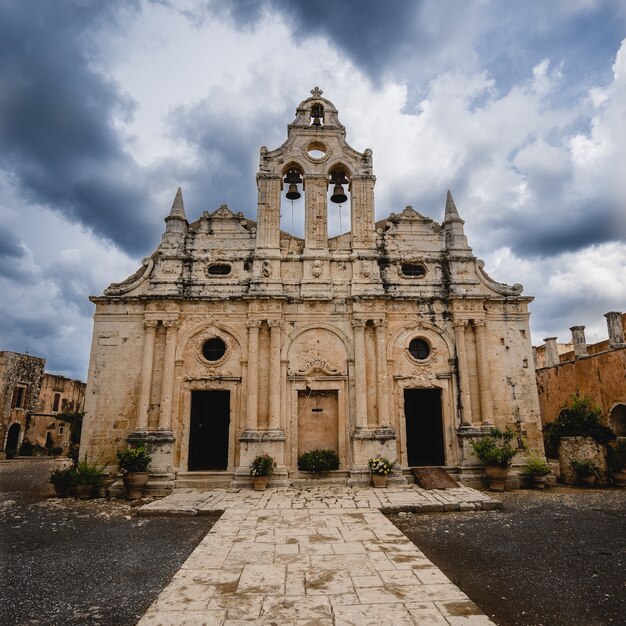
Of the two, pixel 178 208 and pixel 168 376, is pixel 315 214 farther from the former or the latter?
pixel 168 376

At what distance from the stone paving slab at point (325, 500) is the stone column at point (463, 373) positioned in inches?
96.0

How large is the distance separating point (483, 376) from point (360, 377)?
4029 millimetres

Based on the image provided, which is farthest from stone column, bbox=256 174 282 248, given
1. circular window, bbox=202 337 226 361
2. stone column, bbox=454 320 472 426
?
stone column, bbox=454 320 472 426

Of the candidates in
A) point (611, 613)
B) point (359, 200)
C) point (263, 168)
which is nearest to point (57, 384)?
point (263, 168)

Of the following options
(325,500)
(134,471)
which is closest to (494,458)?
(325,500)

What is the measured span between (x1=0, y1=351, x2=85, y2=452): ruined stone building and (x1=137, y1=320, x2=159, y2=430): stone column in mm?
16102

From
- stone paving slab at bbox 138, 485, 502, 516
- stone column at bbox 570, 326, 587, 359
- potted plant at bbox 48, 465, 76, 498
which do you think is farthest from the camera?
stone column at bbox 570, 326, 587, 359

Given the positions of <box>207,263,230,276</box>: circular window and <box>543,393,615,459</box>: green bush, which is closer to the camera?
<box>543,393,615,459</box>: green bush

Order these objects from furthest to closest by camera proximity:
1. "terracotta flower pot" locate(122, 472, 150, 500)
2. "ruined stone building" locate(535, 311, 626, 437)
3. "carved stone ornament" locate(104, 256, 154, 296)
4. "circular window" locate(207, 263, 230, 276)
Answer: "ruined stone building" locate(535, 311, 626, 437) < "circular window" locate(207, 263, 230, 276) < "carved stone ornament" locate(104, 256, 154, 296) < "terracotta flower pot" locate(122, 472, 150, 500)

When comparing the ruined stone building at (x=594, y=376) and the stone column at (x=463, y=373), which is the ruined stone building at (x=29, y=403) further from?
the ruined stone building at (x=594, y=376)

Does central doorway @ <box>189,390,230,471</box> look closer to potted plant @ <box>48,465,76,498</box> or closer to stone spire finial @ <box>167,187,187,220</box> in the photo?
potted plant @ <box>48,465,76,498</box>

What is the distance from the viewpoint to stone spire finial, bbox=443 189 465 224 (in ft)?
52.3

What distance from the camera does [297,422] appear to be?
13961 millimetres

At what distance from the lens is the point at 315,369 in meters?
14.2
